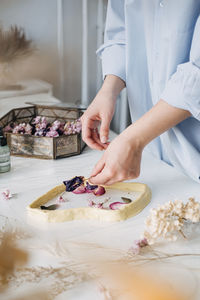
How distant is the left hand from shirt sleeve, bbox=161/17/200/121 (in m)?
0.11

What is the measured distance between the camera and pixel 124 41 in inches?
40.4

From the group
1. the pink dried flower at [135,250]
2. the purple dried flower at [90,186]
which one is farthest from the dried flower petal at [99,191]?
the pink dried flower at [135,250]

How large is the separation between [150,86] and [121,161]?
292mm

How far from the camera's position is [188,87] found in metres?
0.70

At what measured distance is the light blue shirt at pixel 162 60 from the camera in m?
0.72

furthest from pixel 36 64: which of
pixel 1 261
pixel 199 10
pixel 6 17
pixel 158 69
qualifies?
pixel 1 261

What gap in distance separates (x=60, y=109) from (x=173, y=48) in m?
0.53

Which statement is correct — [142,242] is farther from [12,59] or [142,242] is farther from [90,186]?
[12,59]

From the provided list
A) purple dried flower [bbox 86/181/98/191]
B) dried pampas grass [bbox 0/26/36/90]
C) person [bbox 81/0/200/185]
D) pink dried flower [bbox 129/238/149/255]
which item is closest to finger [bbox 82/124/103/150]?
person [bbox 81/0/200/185]

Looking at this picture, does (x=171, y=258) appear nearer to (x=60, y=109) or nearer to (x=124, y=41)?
(x=124, y=41)

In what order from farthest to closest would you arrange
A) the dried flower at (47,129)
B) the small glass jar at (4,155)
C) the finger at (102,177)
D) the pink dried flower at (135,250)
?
the dried flower at (47,129)
the small glass jar at (4,155)
the finger at (102,177)
the pink dried flower at (135,250)

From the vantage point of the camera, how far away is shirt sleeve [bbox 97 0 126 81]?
101 cm

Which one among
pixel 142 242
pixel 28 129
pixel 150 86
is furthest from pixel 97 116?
pixel 142 242

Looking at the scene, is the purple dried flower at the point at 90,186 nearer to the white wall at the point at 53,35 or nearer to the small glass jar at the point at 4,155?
the small glass jar at the point at 4,155
